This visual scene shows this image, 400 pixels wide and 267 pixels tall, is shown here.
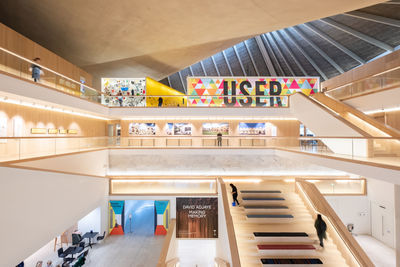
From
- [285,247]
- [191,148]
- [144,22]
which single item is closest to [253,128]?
[191,148]

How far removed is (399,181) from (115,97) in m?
13.9

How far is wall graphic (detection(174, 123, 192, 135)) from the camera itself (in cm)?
1573

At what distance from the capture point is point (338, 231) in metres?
7.35

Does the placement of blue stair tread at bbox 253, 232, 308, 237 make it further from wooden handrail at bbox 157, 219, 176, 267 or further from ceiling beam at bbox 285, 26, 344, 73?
ceiling beam at bbox 285, 26, 344, 73

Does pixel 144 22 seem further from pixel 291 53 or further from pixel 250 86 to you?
pixel 291 53

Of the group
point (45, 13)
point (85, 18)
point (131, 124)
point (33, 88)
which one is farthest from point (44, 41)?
point (33, 88)

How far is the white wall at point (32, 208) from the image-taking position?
509 centimetres

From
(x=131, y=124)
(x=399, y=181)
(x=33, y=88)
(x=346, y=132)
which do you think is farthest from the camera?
(x=131, y=124)

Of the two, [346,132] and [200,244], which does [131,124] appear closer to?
[200,244]

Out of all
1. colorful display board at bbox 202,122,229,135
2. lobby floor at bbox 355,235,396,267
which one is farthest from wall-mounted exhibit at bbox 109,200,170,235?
lobby floor at bbox 355,235,396,267

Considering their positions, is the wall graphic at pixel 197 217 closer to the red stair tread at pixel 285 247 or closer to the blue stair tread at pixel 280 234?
the blue stair tread at pixel 280 234

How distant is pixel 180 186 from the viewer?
40.4 feet

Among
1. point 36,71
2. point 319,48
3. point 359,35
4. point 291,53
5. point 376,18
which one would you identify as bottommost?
point 36,71

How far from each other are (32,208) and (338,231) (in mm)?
9537
